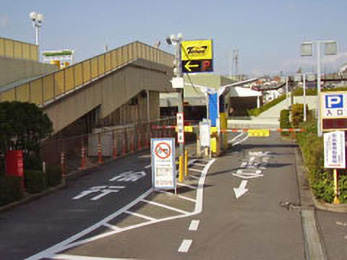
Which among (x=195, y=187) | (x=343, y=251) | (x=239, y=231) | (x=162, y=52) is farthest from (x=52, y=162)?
(x=162, y=52)

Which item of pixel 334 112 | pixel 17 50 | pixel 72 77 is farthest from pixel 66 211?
pixel 17 50

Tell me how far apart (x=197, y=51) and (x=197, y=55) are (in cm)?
18

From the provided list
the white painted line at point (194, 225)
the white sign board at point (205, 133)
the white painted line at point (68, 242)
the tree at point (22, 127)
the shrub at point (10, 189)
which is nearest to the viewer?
the white painted line at point (68, 242)

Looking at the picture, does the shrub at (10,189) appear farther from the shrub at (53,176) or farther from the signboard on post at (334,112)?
the signboard on post at (334,112)

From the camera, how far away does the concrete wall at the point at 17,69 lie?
71.8 feet

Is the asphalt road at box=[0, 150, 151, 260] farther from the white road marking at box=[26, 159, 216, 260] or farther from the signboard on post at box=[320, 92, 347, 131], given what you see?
the signboard on post at box=[320, 92, 347, 131]

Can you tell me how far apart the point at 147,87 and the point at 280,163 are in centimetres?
1408

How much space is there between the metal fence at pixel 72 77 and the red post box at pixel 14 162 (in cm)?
392

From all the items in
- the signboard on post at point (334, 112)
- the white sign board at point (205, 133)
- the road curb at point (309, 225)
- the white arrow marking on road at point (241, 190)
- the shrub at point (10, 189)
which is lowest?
the road curb at point (309, 225)

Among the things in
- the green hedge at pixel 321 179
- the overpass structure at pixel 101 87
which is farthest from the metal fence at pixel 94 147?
the green hedge at pixel 321 179

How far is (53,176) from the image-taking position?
15.4 meters

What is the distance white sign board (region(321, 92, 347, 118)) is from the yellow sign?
289 inches

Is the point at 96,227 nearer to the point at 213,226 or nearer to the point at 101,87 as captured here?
the point at 213,226

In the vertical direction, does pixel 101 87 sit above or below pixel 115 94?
above
